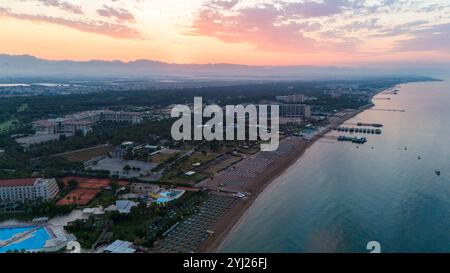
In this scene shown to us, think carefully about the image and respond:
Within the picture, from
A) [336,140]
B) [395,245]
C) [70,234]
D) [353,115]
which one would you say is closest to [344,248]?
[395,245]

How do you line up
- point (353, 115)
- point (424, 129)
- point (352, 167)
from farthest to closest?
point (353, 115) → point (424, 129) → point (352, 167)

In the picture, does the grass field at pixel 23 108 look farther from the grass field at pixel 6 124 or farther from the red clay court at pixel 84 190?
the red clay court at pixel 84 190

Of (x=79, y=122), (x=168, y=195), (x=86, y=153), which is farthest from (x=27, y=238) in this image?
(x=79, y=122)

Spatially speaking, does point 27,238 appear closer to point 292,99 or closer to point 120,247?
point 120,247

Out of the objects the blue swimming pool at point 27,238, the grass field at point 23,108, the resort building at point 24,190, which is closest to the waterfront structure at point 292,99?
the grass field at point 23,108

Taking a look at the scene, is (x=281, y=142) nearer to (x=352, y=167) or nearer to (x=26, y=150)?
(x=352, y=167)

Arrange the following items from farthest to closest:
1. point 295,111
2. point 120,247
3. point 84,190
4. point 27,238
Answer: point 295,111, point 84,190, point 27,238, point 120,247

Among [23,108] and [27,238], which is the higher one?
[23,108]
